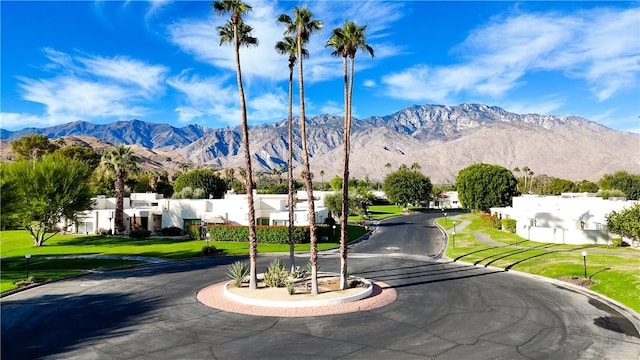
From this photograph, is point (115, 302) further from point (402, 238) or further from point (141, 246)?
point (402, 238)

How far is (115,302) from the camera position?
886 inches

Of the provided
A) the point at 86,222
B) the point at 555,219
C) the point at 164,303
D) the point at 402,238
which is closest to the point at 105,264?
the point at 164,303

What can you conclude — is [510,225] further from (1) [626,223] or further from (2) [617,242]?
(1) [626,223]

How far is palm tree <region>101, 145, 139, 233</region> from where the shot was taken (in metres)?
59.8

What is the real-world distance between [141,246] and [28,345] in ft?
111

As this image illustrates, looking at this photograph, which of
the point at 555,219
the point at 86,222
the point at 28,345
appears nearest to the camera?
the point at 28,345

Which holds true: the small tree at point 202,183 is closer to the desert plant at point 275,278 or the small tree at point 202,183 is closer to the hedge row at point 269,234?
the hedge row at point 269,234

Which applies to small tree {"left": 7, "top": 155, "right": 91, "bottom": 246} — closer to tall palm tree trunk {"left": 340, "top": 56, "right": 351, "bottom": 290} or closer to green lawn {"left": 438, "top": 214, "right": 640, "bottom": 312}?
tall palm tree trunk {"left": 340, "top": 56, "right": 351, "bottom": 290}

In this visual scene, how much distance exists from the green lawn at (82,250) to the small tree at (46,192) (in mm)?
3391

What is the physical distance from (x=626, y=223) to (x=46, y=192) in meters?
64.9

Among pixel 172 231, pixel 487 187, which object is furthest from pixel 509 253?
pixel 487 187

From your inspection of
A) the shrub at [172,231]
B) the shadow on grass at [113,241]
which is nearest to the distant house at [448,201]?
the shrub at [172,231]

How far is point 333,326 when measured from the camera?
1814cm

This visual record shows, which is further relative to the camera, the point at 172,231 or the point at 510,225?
the point at 172,231
